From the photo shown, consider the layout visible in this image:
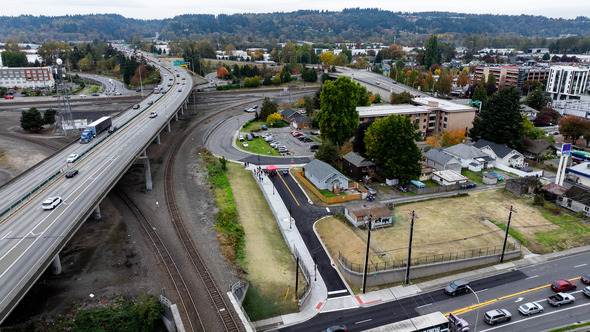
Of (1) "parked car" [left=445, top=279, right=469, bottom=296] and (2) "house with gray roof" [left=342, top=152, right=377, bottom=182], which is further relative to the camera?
(2) "house with gray roof" [left=342, top=152, right=377, bottom=182]

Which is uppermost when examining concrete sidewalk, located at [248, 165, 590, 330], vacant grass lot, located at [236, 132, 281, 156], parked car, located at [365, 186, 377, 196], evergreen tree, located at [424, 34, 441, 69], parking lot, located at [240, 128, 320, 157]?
evergreen tree, located at [424, 34, 441, 69]

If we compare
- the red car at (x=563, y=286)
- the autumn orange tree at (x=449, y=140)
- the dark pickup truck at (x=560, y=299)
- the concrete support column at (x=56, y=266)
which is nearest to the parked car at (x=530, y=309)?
the dark pickup truck at (x=560, y=299)

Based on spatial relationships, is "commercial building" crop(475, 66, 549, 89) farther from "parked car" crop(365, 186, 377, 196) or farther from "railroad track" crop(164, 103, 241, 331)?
"railroad track" crop(164, 103, 241, 331)

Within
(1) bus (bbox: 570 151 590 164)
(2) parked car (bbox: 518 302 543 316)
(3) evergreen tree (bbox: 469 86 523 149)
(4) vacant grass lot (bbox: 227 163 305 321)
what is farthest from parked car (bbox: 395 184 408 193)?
(1) bus (bbox: 570 151 590 164)

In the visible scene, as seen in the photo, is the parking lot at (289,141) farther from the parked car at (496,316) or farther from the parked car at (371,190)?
the parked car at (496,316)

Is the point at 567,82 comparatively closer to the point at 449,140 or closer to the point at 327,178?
the point at 449,140

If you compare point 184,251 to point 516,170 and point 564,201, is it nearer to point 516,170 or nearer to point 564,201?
point 564,201

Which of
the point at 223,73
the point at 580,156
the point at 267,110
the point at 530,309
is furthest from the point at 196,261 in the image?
the point at 223,73
